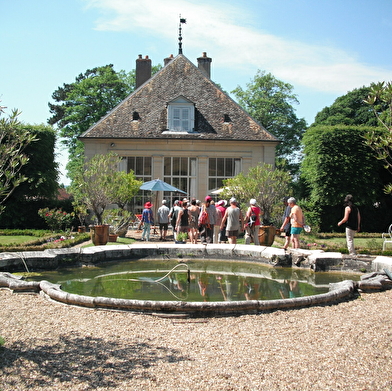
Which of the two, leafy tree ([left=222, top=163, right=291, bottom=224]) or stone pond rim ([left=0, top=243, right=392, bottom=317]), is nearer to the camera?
stone pond rim ([left=0, top=243, right=392, bottom=317])

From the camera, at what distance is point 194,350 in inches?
200

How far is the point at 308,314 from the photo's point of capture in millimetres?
6598

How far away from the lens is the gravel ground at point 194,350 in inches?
168

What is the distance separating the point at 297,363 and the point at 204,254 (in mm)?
6972

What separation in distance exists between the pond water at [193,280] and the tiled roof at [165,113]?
38.8ft

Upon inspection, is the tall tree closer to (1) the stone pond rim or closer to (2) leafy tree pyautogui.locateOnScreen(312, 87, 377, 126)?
(2) leafy tree pyautogui.locateOnScreen(312, 87, 377, 126)

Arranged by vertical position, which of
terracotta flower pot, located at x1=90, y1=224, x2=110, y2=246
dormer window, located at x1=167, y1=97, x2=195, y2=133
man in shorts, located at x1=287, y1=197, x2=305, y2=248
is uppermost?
dormer window, located at x1=167, y1=97, x2=195, y2=133

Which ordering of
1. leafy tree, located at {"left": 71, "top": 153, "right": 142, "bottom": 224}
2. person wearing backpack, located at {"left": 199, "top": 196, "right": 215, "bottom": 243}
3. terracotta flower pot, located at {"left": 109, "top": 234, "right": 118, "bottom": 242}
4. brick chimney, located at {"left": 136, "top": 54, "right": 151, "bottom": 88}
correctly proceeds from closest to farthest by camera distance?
person wearing backpack, located at {"left": 199, "top": 196, "right": 215, "bottom": 243}, leafy tree, located at {"left": 71, "top": 153, "right": 142, "bottom": 224}, terracotta flower pot, located at {"left": 109, "top": 234, "right": 118, "bottom": 242}, brick chimney, located at {"left": 136, "top": 54, "right": 151, "bottom": 88}

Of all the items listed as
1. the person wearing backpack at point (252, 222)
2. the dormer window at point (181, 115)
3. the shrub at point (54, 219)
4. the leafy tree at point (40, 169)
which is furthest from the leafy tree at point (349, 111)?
the person wearing backpack at point (252, 222)

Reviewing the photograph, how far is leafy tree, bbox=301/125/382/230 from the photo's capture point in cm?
2128

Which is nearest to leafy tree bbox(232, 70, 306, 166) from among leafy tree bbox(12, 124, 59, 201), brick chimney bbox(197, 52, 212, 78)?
brick chimney bbox(197, 52, 212, 78)

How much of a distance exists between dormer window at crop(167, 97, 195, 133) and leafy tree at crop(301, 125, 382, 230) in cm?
600

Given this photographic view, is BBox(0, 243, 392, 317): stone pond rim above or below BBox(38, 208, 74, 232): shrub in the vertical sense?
below

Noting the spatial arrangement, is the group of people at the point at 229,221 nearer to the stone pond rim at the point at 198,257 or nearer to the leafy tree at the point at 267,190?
the stone pond rim at the point at 198,257
